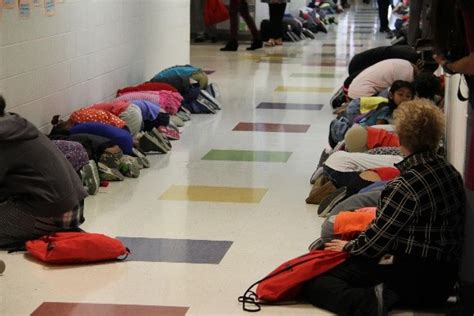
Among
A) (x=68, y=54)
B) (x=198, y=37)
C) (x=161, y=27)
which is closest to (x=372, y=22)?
(x=198, y=37)

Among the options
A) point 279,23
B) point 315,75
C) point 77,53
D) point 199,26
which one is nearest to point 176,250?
point 77,53

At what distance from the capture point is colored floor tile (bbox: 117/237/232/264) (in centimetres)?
559

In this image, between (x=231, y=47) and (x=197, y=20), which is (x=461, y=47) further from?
(x=197, y=20)

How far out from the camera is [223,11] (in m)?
18.8

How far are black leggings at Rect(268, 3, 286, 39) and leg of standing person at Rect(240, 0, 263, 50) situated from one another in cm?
46

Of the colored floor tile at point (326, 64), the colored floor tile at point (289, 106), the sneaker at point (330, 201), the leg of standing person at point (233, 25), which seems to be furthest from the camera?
the leg of standing person at point (233, 25)

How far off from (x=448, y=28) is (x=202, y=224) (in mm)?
2535

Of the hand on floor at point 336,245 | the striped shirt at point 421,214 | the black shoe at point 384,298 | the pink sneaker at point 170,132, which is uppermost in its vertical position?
the striped shirt at point 421,214

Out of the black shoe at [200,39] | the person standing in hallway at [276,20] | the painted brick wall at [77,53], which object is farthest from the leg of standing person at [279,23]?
the painted brick wall at [77,53]

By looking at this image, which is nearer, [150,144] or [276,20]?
[150,144]

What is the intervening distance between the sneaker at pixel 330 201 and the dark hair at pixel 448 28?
2.12 metres

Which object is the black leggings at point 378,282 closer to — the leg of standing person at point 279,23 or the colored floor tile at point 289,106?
the colored floor tile at point 289,106

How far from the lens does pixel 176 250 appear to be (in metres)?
5.77

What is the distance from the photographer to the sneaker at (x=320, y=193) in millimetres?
6777
